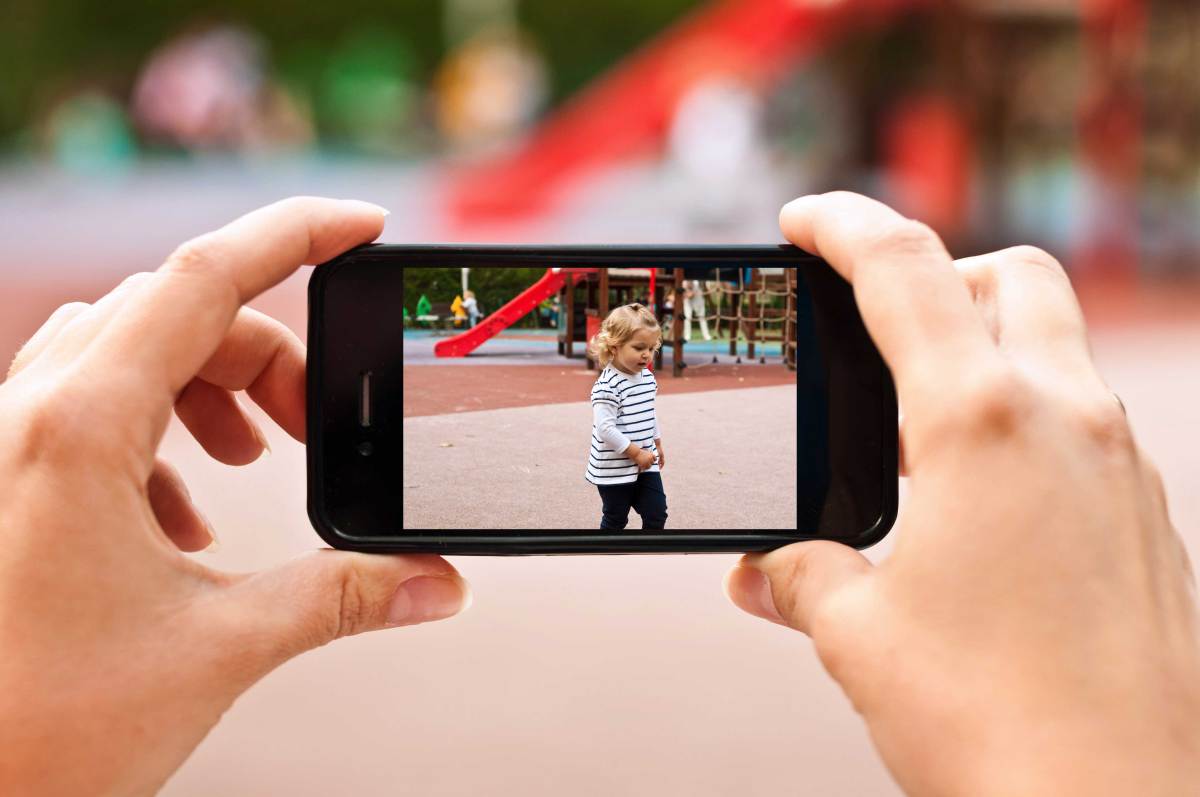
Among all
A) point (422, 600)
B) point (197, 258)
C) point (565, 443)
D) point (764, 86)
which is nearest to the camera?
point (197, 258)

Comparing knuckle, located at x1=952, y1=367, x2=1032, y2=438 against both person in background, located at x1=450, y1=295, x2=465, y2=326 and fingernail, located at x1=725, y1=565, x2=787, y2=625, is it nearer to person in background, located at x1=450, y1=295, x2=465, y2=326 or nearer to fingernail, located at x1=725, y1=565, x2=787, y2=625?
fingernail, located at x1=725, y1=565, x2=787, y2=625

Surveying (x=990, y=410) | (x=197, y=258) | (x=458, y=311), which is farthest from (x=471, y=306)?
(x=990, y=410)

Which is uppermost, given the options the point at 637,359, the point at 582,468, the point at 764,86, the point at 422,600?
the point at 764,86

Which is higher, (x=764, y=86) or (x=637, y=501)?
(x=764, y=86)

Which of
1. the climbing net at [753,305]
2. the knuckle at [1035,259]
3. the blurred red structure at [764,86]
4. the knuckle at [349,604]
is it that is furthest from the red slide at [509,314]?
the blurred red structure at [764,86]

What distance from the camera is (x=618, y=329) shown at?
2.96 ft

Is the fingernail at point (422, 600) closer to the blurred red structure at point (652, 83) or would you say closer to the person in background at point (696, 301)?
the person in background at point (696, 301)

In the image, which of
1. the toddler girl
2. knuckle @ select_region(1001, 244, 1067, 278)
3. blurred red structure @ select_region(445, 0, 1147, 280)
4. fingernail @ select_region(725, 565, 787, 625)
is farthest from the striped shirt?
blurred red structure @ select_region(445, 0, 1147, 280)

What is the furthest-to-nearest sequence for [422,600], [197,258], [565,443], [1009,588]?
[565,443] < [422,600] < [197,258] < [1009,588]

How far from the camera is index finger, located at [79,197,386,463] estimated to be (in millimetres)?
685

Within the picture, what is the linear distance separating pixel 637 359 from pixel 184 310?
1.31ft

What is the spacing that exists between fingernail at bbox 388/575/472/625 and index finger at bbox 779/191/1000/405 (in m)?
0.42

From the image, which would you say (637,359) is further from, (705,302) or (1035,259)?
(1035,259)

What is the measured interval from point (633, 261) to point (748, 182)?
3.19 meters
